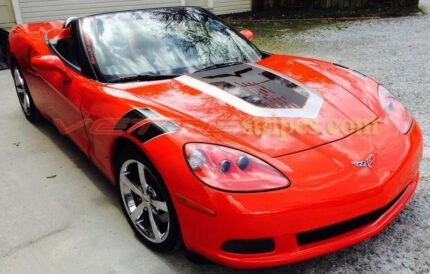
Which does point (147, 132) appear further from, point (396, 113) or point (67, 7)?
point (67, 7)

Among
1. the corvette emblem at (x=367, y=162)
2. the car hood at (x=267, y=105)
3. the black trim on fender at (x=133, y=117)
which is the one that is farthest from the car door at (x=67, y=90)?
the corvette emblem at (x=367, y=162)

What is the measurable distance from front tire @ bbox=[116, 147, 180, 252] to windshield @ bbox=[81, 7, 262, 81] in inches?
27.2

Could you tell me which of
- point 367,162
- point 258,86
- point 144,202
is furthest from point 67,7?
point 367,162

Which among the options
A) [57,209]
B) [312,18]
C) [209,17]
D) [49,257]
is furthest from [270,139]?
[312,18]

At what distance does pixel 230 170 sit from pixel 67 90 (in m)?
1.68

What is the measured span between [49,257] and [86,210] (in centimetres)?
50

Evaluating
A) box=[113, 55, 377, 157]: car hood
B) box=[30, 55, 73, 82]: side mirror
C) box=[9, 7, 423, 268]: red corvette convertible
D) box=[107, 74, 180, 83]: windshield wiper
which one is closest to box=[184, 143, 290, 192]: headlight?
box=[9, 7, 423, 268]: red corvette convertible

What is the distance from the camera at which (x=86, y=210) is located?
110 inches

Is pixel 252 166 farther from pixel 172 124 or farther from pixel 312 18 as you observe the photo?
pixel 312 18

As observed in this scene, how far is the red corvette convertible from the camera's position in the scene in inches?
71.8

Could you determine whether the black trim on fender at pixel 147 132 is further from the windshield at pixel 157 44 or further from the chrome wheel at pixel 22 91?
the chrome wheel at pixel 22 91

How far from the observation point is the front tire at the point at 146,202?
2.10 metres

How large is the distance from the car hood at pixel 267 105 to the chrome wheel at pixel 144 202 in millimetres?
414

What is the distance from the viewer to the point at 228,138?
6.63 feet
